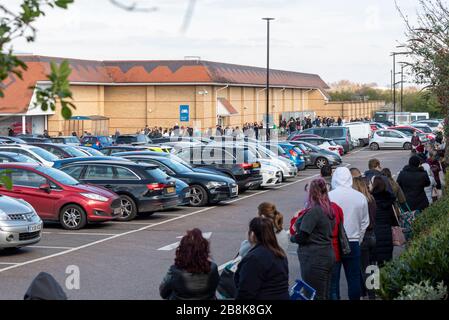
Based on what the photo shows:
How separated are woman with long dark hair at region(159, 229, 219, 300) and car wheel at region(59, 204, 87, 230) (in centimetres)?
1190

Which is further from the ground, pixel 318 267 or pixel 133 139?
pixel 133 139

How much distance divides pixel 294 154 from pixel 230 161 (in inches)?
378

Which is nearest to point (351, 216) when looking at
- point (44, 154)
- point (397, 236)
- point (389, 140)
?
point (397, 236)

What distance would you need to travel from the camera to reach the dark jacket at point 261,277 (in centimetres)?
717

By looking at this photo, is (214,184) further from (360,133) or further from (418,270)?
(360,133)

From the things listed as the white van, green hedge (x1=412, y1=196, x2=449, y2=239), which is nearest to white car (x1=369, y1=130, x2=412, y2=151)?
the white van

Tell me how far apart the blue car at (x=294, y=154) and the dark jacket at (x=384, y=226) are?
23990 mm

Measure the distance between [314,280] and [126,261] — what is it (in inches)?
234

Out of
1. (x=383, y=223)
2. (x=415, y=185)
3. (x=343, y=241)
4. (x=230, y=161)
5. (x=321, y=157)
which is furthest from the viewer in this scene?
(x=321, y=157)

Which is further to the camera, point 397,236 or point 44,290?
point 397,236

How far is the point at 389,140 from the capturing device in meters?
57.2

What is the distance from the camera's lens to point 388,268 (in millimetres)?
8195

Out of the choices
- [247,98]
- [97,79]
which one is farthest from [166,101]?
[247,98]
